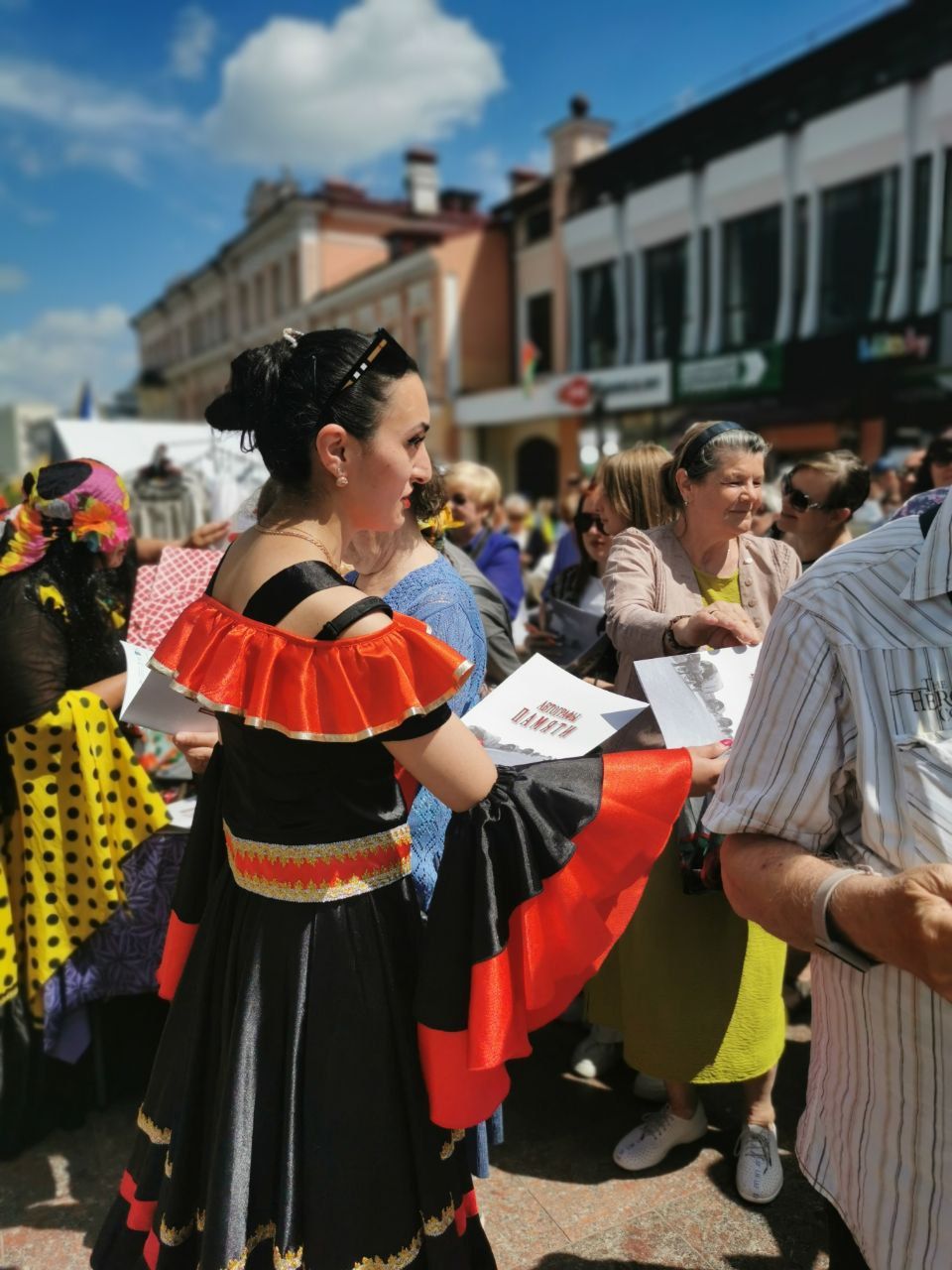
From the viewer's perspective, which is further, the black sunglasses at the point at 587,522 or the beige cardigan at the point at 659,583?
the black sunglasses at the point at 587,522

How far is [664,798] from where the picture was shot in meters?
1.71

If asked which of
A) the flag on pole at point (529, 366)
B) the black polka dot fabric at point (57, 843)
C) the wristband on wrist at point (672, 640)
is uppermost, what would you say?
the flag on pole at point (529, 366)

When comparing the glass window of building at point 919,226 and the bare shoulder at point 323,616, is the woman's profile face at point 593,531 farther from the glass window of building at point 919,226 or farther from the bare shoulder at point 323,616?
the glass window of building at point 919,226

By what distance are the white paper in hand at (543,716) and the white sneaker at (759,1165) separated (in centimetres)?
132

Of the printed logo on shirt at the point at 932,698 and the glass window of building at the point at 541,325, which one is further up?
the glass window of building at the point at 541,325

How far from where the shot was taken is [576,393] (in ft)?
63.6

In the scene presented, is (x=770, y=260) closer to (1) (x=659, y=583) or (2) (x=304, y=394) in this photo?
(1) (x=659, y=583)

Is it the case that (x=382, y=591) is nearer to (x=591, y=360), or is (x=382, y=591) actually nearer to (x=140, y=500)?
(x=140, y=500)

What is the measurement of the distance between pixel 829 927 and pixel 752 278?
17.7 metres

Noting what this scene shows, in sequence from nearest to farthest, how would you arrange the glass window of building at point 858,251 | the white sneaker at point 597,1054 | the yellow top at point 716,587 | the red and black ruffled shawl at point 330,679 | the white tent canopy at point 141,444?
the red and black ruffled shawl at point 330,679 < the yellow top at point 716,587 < the white sneaker at point 597,1054 < the white tent canopy at point 141,444 < the glass window of building at point 858,251

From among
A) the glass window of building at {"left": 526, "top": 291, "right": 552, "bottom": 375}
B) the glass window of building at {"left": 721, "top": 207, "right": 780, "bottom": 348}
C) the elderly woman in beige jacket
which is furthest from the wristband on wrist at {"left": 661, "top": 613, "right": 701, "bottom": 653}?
the glass window of building at {"left": 526, "top": 291, "right": 552, "bottom": 375}

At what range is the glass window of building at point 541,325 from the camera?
21781 mm

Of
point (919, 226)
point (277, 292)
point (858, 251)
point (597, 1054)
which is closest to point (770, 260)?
→ point (858, 251)

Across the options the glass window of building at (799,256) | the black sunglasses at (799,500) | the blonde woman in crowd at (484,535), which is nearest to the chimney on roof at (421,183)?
the glass window of building at (799,256)
